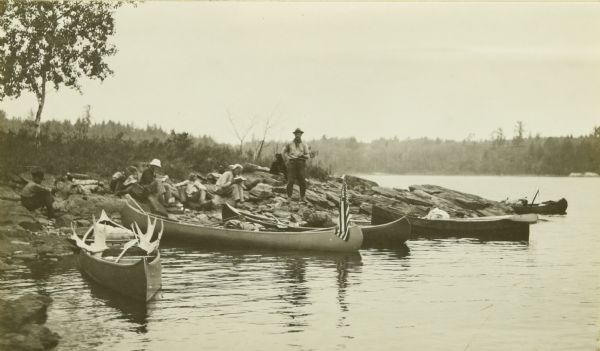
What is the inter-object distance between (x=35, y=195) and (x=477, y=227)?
14.4m

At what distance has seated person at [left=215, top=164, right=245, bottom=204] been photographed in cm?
2534

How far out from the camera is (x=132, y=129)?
49.6 metres

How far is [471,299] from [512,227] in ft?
39.3

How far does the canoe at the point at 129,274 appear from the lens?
13703 millimetres

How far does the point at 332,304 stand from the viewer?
1455 centimetres

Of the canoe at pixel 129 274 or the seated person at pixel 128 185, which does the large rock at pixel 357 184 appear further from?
the canoe at pixel 129 274

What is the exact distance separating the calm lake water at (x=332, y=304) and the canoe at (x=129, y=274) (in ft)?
0.71

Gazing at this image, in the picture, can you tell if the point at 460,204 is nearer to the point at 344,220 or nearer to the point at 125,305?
the point at 344,220

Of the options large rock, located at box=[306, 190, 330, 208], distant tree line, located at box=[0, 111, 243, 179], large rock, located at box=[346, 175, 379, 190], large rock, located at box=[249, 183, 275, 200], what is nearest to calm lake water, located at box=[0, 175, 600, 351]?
large rock, located at box=[249, 183, 275, 200]

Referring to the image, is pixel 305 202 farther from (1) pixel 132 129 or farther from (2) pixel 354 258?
(1) pixel 132 129

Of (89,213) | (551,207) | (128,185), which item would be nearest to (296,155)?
(128,185)

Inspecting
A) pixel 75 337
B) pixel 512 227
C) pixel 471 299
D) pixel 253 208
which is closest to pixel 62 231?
pixel 253 208

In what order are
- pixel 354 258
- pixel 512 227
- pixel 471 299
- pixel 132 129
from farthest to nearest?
1. pixel 132 129
2. pixel 512 227
3. pixel 354 258
4. pixel 471 299

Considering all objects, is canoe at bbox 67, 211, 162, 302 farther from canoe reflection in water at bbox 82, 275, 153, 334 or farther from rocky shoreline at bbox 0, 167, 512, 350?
rocky shoreline at bbox 0, 167, 512, 350
